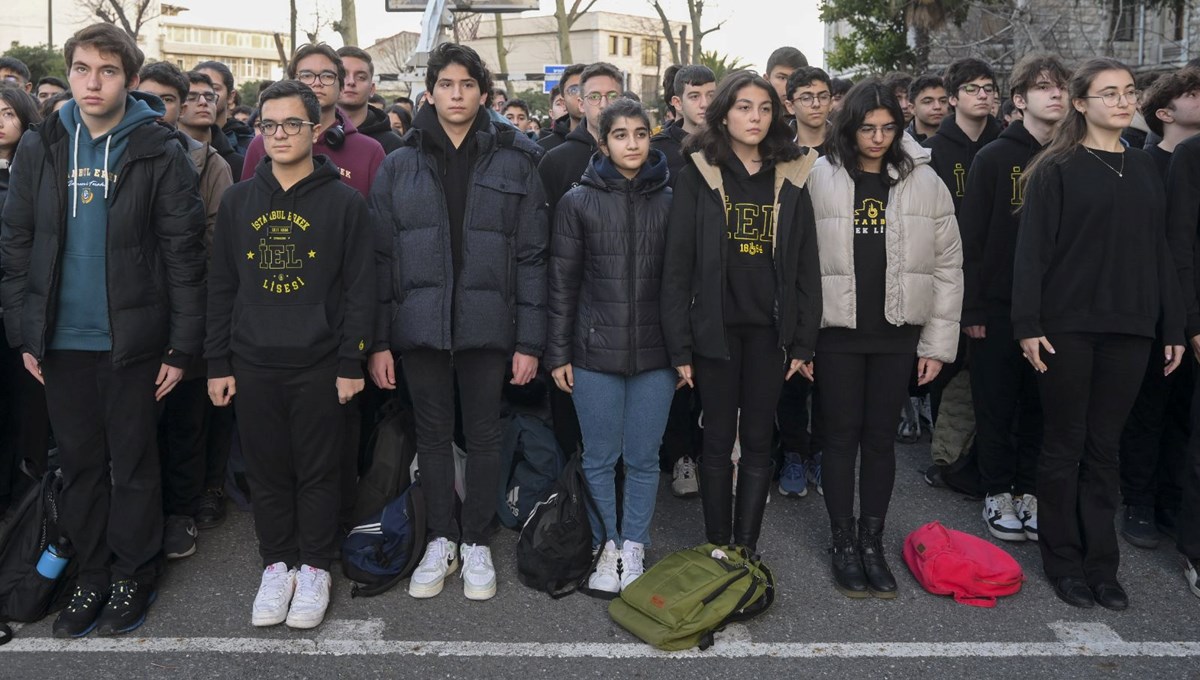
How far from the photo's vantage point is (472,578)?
4.20 meters

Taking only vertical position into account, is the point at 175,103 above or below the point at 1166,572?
above

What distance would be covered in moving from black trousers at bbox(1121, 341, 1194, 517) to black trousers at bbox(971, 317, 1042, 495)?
44cm

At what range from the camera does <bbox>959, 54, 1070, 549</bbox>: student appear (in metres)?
4.97

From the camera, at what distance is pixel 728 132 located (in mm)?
4176

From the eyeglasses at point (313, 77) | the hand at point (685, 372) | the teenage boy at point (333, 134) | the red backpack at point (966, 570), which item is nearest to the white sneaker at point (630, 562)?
the hand at point (685, 372)

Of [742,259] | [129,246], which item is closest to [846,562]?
[742,259]

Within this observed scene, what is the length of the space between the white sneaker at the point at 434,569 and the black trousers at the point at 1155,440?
332 centimetres

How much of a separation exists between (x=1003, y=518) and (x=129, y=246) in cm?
412

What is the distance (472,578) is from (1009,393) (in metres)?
2.85

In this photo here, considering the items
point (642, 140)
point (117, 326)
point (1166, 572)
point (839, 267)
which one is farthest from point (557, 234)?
point (1166, 572)

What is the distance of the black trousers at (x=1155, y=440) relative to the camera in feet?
16.1

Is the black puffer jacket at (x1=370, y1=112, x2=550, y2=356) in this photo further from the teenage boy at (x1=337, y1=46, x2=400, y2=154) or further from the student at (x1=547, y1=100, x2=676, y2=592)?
the teenage boy at (x1=337, y1=46, x2=400, y2=154)

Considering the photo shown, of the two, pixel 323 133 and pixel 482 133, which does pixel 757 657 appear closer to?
pixel 482 133

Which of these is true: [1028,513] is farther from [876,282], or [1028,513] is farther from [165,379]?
[165,379]
